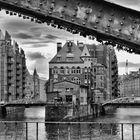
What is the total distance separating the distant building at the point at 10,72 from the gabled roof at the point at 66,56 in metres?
13.3

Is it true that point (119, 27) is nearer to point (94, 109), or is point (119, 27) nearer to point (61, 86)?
point (61, 86)

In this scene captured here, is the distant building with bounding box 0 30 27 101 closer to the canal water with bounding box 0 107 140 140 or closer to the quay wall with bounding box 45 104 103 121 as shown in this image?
the quay wall with bounding box 45 104 103 121

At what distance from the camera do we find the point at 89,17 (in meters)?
8.51

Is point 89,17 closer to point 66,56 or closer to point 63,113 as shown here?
point 63,113

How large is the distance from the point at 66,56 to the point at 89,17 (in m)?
121

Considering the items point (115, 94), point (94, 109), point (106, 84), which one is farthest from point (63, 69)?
point (115, 94)

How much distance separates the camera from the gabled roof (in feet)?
423

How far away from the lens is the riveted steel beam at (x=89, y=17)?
8.43 metres

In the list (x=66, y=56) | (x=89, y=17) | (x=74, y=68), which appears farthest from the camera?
(x=74, y=68)

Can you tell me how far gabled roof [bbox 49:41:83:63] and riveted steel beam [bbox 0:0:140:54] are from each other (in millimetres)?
119870

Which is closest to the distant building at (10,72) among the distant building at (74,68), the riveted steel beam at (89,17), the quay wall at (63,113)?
the distant building at (74,68)

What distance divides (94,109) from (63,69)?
65.7ft

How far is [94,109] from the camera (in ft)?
371

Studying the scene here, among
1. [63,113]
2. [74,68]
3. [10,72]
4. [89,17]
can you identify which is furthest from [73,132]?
[10,72]
